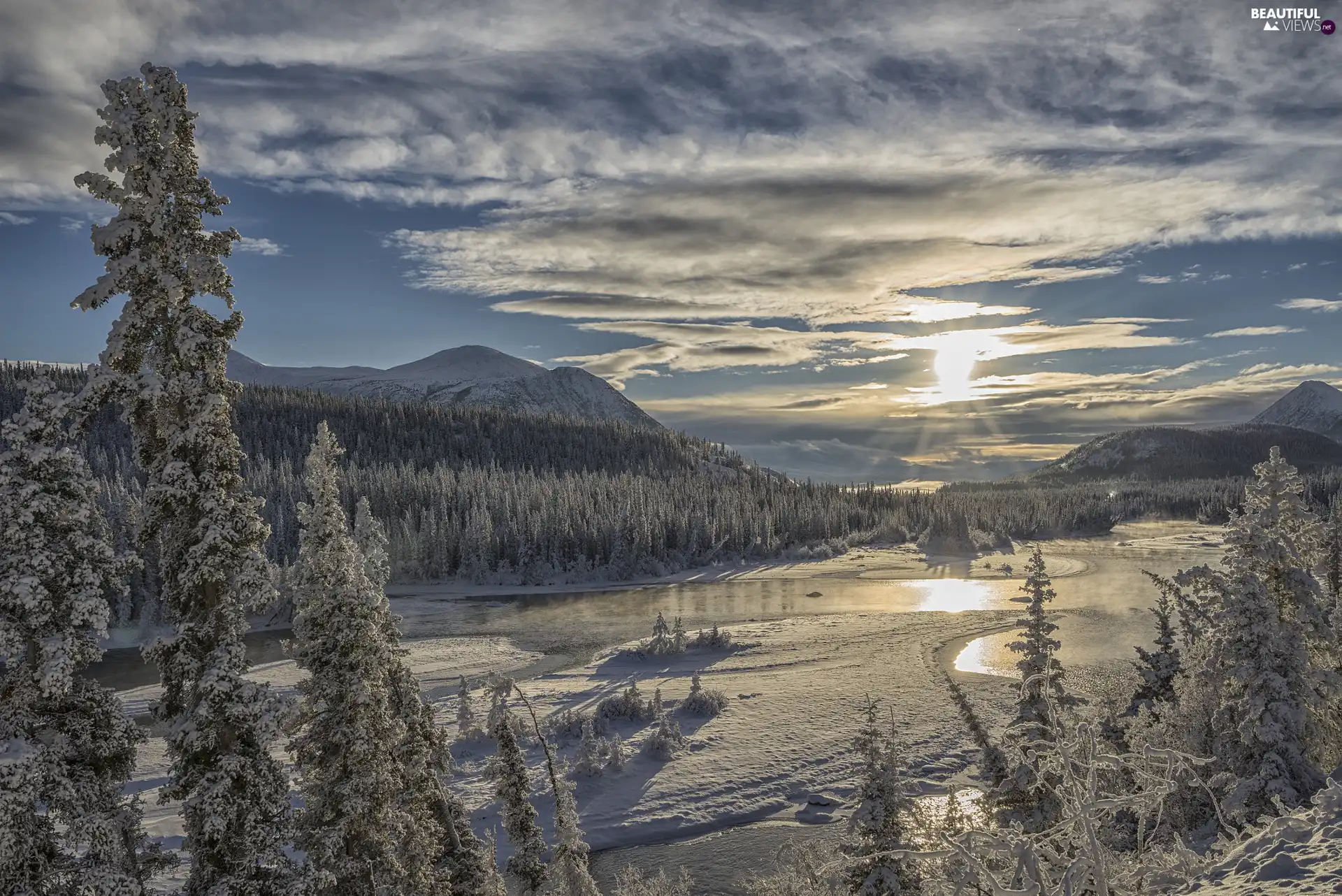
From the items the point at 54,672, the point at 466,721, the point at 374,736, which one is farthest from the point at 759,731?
the point at 54,672

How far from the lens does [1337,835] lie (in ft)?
23.9

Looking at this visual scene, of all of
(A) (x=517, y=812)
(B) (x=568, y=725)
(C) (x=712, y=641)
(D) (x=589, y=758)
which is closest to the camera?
(A) (x=517, y=812)

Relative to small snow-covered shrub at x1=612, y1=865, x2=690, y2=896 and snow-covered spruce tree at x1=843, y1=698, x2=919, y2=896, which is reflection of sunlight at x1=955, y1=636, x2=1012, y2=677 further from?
snow-covered spruce tree at x1=843, y1=698, x2=919, y2=896

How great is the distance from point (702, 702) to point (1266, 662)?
30.3 metres

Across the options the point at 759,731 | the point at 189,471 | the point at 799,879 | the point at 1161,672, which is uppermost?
the point at 189,471

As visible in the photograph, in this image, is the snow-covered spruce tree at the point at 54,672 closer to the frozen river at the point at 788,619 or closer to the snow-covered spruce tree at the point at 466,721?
the frozen river at the point at 788,619

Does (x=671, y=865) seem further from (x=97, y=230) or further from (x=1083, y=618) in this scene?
(x=1083, y=618)

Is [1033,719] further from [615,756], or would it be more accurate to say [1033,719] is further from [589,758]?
[589,758]

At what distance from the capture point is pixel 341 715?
14.4m

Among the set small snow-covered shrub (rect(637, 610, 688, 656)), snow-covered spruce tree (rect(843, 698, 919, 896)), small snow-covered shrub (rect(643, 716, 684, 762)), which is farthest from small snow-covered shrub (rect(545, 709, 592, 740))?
snow-covered spruce tree (rect(843, 698, 919, 896))

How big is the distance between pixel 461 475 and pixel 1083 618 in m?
121

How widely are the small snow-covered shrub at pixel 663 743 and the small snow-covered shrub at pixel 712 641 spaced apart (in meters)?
22.7

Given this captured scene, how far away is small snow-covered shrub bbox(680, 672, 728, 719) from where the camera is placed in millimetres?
44531

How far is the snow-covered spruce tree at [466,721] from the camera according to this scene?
131ft
